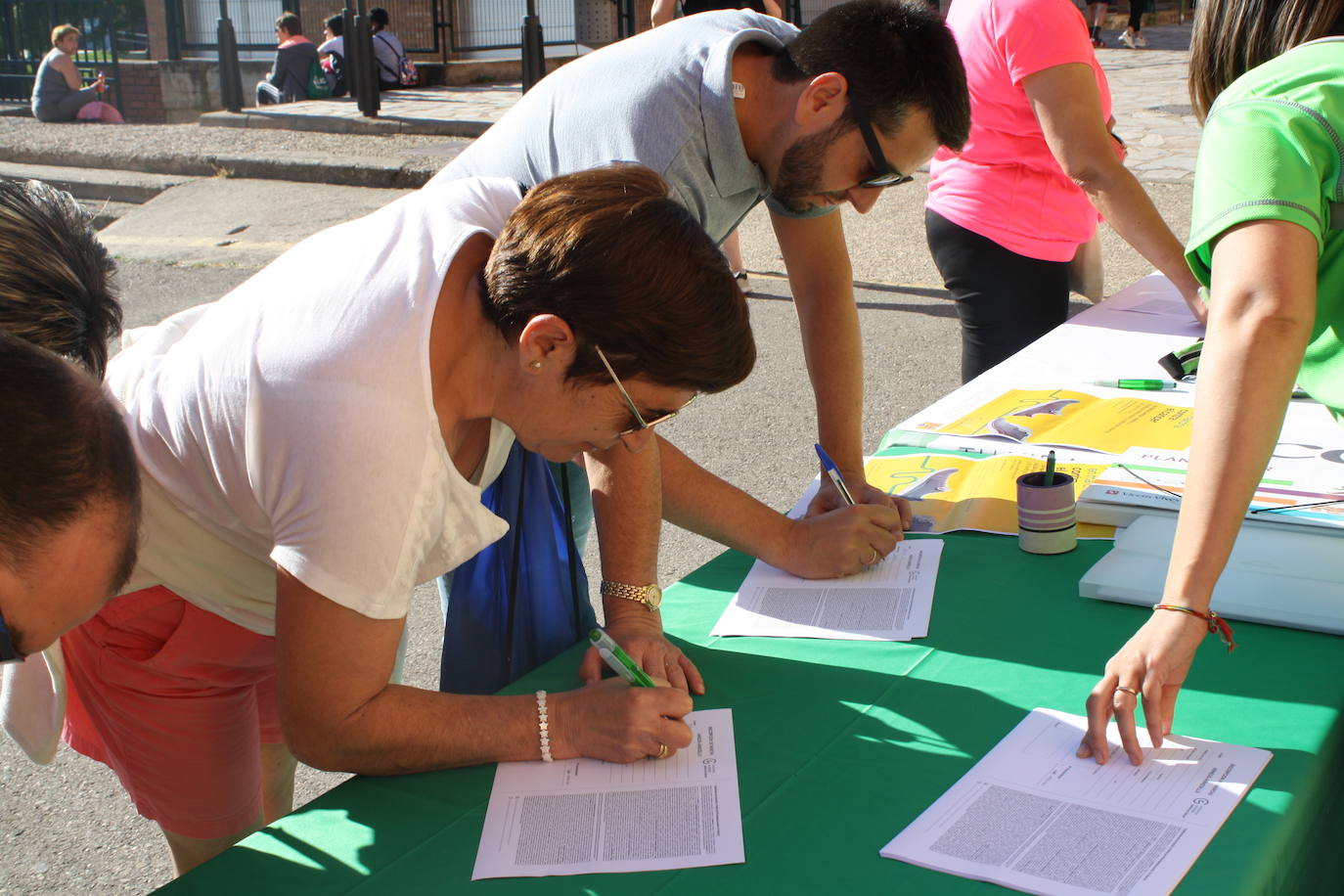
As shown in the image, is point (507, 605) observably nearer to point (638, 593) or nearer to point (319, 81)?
point (638, 593)

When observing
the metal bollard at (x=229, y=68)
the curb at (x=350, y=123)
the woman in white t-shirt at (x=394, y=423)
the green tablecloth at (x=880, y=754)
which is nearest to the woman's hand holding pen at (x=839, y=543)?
the green tablecloth at (x=880, y=754)

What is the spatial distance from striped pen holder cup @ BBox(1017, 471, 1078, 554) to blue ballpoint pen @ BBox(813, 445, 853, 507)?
0.27m

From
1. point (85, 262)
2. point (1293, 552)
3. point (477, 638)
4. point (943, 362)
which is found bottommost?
point (943, 362)

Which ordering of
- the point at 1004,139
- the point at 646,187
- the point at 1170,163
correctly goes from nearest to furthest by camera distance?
the point at 646,187 → the point at 1004,139 → the point at 1170,163

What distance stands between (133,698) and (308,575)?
0.55 metres

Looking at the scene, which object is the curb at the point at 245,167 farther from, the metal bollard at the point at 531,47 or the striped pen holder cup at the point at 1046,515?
the striped pen holder cup at the point at 1046,515

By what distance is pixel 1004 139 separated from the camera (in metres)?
3.03

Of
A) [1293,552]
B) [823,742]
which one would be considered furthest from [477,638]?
[1293,552]

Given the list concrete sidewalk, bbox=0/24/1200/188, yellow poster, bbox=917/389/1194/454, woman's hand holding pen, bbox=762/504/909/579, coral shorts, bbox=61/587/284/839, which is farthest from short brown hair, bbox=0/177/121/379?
concrete sidewalk, bbox=0/24/1200/188

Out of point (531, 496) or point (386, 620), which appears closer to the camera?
point (386, 620)

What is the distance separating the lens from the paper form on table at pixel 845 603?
1.73 metres

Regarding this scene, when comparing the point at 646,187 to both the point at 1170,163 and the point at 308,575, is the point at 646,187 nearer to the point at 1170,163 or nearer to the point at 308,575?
the point at 308,575

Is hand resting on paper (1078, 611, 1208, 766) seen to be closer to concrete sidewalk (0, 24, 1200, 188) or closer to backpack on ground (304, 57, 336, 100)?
concrete sidewalk (0, 24, 1200, 188)

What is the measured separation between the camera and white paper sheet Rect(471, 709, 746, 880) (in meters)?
1.27
